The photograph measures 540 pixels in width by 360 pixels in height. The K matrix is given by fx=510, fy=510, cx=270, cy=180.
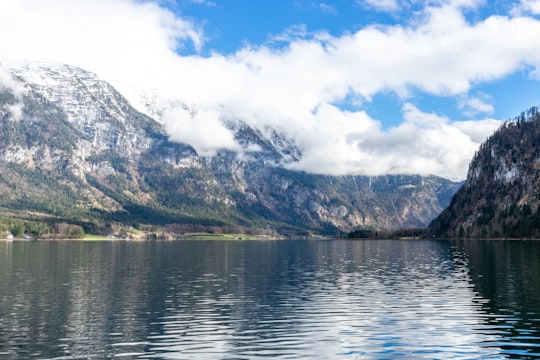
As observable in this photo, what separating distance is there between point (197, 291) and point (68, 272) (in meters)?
51.8

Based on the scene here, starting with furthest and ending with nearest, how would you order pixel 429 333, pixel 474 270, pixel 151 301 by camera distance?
pixel 474 270
pixel 151 301
pixel 429 333

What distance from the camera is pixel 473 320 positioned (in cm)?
6066

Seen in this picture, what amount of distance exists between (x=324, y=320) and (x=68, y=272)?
87.0 m

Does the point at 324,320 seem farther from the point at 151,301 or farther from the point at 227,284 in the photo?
the point at 227,284

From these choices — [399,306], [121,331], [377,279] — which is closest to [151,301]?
[121,331]

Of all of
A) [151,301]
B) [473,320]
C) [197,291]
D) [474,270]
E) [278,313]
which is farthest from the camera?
[474,270]

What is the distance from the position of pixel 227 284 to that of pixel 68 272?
159 feet

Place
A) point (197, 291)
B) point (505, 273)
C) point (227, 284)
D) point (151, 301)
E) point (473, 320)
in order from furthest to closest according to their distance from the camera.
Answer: point (505, 273), point (227, 284), point (197, 291), point (151, 301), point (473, 320)

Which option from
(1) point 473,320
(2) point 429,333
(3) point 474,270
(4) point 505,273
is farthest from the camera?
(3) point 474,270

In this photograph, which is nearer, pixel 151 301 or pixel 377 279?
pixel 151 301

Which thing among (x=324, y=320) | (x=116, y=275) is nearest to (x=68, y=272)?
(x=116, y=275)

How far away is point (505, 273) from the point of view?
115250 millimetres

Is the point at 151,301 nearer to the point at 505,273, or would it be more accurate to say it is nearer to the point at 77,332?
the point at 77,332

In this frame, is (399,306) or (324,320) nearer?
(324,320)
